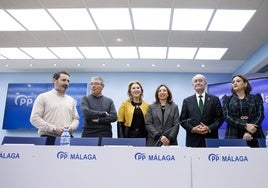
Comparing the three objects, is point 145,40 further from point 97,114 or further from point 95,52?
point 97,114

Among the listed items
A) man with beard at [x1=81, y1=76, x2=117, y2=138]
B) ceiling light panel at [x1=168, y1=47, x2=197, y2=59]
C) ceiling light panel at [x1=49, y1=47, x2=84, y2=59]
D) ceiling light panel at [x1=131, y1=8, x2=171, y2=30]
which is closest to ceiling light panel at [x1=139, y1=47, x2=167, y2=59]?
ceiling light panel at [x1=168, y1=47, x2=197, y2=59]

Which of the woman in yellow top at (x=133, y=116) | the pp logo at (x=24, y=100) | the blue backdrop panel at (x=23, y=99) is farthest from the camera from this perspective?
the pp logo at (x=24, y=100)

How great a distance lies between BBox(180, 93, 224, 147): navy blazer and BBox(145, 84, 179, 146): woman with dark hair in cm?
16

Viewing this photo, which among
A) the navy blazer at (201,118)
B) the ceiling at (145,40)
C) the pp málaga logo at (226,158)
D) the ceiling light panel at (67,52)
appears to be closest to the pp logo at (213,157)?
the pp málaga logo at (226,158)

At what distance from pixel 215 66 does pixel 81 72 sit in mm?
3732

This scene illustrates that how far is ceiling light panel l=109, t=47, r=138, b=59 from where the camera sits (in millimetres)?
5281

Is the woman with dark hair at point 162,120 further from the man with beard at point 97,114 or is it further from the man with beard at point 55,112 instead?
the man with beard at point 55,112

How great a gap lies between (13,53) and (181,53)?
401 centimetres

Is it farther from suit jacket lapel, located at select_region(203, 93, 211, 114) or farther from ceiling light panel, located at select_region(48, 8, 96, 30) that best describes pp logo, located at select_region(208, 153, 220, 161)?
ceiling light panel, located at select_region(48, 8, 96, 30)

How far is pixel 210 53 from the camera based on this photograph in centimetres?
545

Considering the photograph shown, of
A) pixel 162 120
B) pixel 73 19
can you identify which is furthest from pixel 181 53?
pixel 162 120

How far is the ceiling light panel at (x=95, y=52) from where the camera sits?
5.34 meters

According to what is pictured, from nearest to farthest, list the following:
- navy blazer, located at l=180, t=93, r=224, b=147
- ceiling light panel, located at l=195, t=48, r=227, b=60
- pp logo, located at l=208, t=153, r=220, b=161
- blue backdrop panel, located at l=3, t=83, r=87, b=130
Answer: pp logo, located at l=208, t=153, r=220, b=161 < navy blazer, located at l=180, t=93, r=224, b=147 < ceiling light panel, located at l=195, t=48, r=227, b=60 < blue backdrop panel, located at l=3, t=83, r=87, b=130

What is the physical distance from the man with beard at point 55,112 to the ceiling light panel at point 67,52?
274 centimetres
